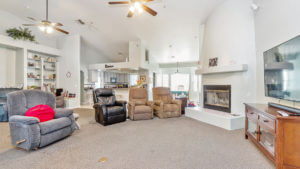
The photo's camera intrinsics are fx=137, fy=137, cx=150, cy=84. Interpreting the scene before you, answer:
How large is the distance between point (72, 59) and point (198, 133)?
650 centimetres

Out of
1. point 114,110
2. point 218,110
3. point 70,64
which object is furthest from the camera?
point 70,64

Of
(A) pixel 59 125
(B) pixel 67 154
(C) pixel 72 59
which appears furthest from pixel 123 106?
(C) pixel 72 59

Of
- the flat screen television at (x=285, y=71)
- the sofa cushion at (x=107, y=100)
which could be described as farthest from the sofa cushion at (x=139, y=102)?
the flat screen television at (x=285, y=71)

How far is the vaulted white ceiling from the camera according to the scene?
4.30m

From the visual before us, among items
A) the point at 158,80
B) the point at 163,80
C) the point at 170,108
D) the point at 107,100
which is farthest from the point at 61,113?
the point at 163,80

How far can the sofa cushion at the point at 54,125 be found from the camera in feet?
7.54

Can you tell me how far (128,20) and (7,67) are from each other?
5.11 meters

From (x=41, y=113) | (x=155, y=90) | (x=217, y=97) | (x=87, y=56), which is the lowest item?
(x=41, y=113)

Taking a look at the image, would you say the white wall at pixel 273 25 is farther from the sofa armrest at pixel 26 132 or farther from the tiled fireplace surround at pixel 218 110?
the sofa armrest at pixel 26 132

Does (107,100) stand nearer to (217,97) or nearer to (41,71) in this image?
(217,97)

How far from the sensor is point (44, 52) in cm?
601

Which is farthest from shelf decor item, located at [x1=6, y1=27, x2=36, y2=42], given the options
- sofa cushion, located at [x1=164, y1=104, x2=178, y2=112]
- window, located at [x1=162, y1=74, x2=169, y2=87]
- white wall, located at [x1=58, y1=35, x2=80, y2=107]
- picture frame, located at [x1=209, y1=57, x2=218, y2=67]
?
window, located at [x1=162, y1=74, x2=169, y2=87]

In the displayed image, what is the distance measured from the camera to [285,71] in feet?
6.36

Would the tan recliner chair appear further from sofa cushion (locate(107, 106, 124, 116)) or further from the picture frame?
the picture frame
